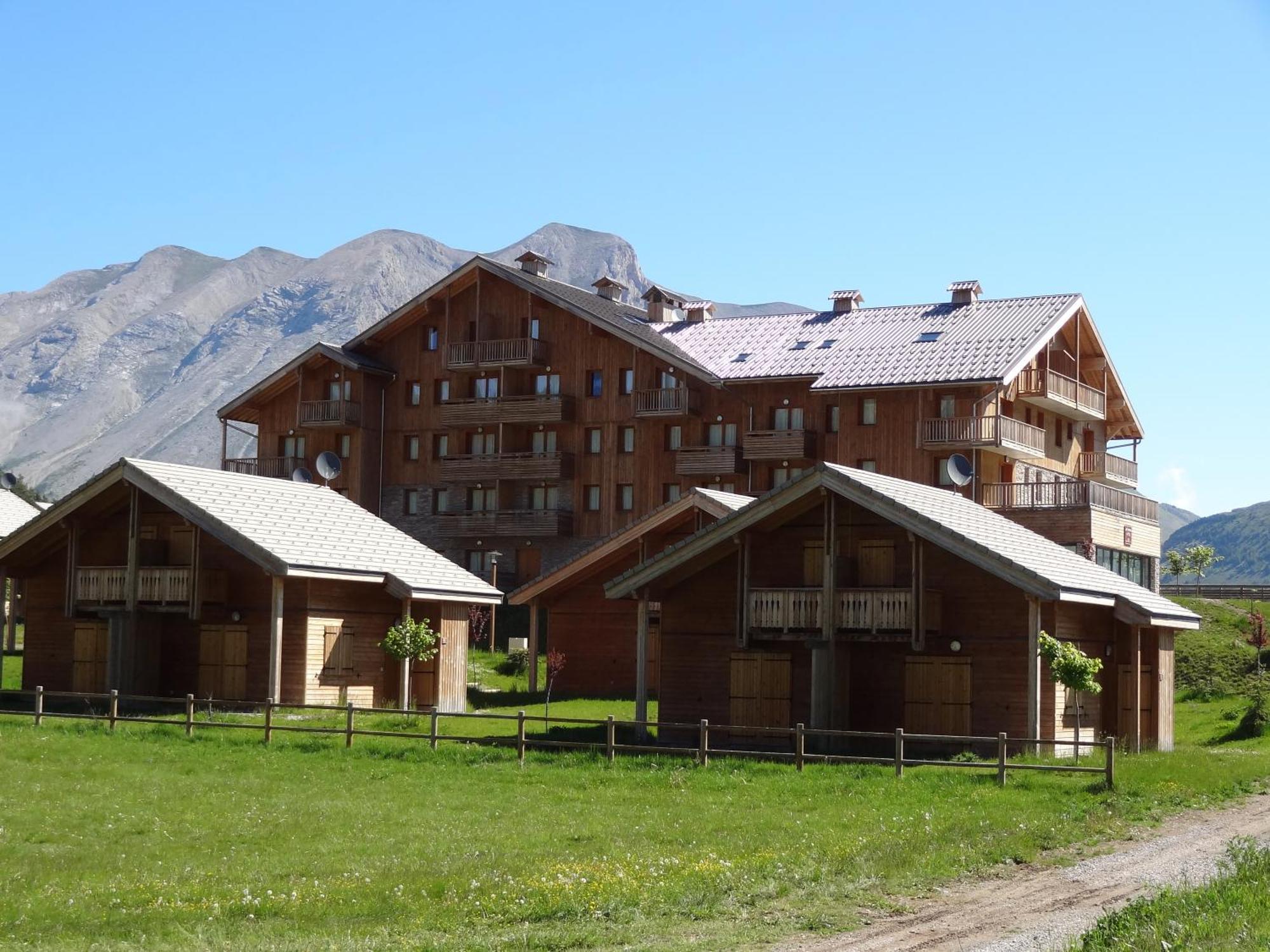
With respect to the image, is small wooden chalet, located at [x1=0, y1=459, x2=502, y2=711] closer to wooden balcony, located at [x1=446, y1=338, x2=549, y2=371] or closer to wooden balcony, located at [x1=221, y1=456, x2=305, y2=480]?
wooden balcony, located at [x1=446, y1=338, x2=549, y2=371]

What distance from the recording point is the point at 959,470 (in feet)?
184

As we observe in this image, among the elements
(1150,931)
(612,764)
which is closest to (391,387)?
(612,764)

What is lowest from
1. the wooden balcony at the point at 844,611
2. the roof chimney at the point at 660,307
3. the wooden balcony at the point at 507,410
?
the wooden balcony at the point at 844,611

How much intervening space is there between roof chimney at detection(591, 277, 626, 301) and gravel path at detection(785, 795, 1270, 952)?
2458 inches

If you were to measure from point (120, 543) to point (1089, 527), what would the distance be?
3463cm

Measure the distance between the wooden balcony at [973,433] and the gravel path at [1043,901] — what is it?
132 feet

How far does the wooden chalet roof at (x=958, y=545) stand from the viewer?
34.6 meters

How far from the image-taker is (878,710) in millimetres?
37562

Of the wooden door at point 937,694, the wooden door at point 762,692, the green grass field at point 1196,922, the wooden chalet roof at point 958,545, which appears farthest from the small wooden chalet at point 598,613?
the green grass field at point 1196,922

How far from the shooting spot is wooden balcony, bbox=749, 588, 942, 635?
3603 centimetres

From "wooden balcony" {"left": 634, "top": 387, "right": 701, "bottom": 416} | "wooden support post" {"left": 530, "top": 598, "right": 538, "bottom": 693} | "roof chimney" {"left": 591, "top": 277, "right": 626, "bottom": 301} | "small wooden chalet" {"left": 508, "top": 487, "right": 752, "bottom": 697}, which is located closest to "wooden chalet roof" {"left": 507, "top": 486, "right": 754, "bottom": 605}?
"small wooden chalet" {"left": 508, "top": 487, "right": 752, "bottom": 697}

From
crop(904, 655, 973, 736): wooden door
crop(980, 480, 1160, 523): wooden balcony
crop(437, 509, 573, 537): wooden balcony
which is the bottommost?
crop(904, 655, 973, 736): wooden door

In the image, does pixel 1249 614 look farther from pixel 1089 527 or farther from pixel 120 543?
pixel 120 543

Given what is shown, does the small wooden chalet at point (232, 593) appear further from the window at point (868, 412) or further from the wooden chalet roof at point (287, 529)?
the window at point (868, 412)
